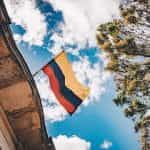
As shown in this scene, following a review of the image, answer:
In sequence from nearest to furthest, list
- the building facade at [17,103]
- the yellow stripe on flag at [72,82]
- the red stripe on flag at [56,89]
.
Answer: the building facade at [17,103]
the red stripe on flag at [56,89]
the yellow stripe on flag at [72,82]

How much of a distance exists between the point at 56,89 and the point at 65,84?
0.23m

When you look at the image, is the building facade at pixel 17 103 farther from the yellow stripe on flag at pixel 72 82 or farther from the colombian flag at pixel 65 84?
the yellow stripe on flag at pixel 72 82

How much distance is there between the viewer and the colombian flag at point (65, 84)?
912 cm

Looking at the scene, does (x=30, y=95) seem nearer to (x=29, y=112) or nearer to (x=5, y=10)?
(x=29, y=112)

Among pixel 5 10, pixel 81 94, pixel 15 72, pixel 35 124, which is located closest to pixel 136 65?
pixel 81 94

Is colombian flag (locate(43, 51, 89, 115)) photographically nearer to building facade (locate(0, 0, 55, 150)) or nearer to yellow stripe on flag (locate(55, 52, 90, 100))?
yellow stripe on flag (locate(55, 52, 90, 100))

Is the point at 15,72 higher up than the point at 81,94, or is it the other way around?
the point at 15,72

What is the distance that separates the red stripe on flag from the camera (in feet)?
29.7

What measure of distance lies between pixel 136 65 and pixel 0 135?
7.30 meters

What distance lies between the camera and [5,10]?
21.9 ft


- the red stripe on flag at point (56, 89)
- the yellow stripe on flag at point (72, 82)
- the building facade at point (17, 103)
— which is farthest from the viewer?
the yellow stripe on flag at point (72, 82)

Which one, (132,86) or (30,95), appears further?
(132,86)

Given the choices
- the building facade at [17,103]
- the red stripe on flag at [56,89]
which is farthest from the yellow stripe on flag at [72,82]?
the building facade at [17,103]

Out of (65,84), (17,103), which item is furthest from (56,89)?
(17,103)
